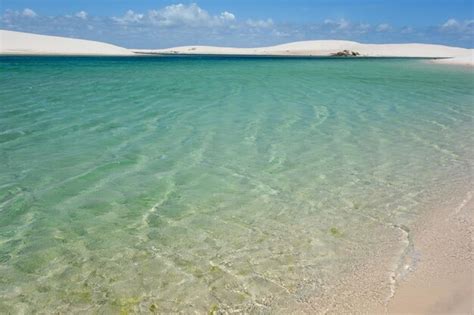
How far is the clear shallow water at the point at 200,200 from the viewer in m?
4.40

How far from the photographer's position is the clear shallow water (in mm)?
4398

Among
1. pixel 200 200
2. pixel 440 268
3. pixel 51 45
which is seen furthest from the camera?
pixel 51 45

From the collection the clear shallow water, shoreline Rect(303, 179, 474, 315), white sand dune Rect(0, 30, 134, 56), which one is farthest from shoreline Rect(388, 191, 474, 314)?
white sand dune Rect(0, 30, 134, 56)

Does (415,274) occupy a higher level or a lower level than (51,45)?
higher

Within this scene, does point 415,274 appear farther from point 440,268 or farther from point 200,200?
point 200,200

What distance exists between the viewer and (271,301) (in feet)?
13.5

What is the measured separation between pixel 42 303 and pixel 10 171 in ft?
14.1

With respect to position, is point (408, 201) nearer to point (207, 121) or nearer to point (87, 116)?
point (207, 121)

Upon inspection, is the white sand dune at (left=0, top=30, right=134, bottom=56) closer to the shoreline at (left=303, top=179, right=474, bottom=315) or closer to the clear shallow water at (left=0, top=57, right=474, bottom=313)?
the clear shallow water at (left=0, top=57, right=474, bottom=313)

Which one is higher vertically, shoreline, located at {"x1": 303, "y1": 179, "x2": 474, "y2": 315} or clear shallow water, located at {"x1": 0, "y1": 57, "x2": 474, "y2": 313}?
shoreline, located at {"x1": 303, "y1": 179, "x2": 474, "y2": 315}

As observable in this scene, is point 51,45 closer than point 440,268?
No

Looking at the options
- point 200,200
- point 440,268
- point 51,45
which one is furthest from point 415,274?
point 51,45

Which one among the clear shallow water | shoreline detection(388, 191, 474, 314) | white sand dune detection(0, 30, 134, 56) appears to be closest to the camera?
shoreline detection(388, 191, 474, 314)

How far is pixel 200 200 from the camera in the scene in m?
6.64
